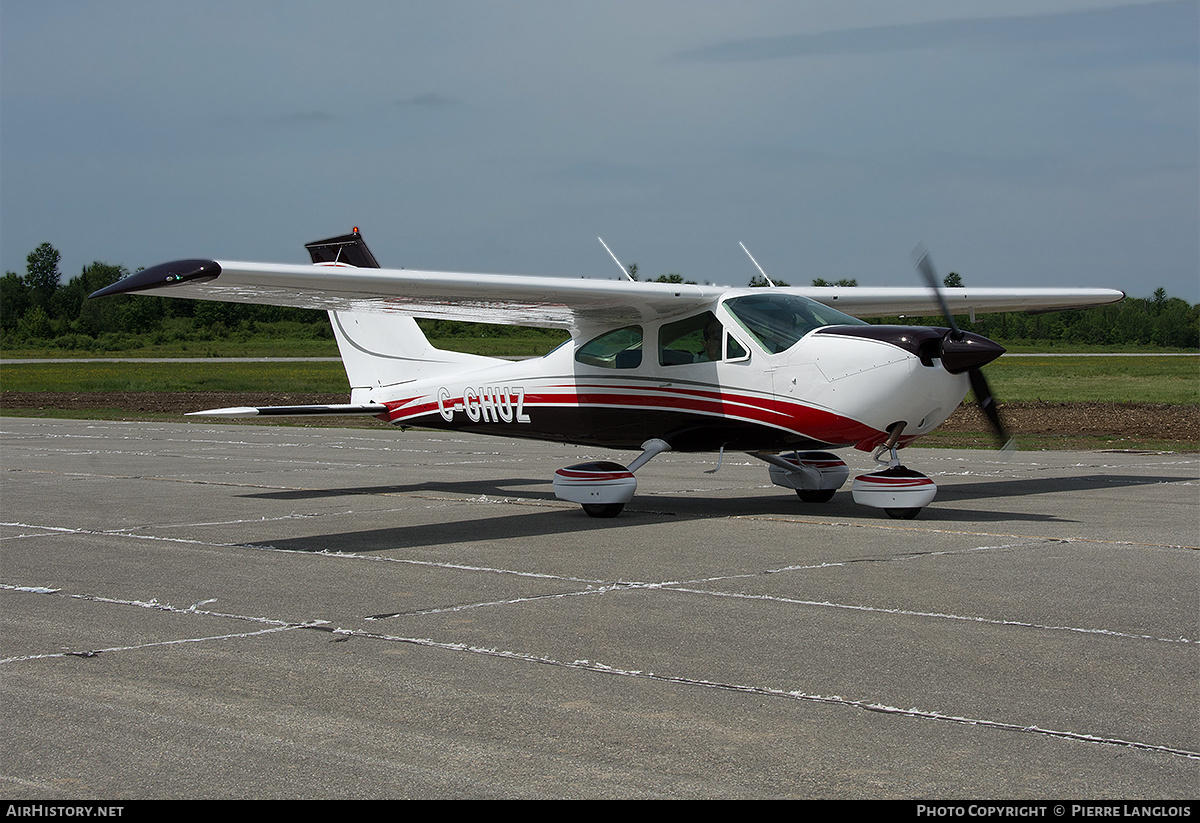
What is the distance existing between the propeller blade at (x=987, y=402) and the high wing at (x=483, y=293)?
223cm

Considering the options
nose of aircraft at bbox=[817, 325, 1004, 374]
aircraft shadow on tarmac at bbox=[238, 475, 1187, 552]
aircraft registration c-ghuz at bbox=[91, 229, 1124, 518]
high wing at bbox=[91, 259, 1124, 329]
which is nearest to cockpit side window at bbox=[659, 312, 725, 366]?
aircraft registration c-ghuz at bbox=[91, 229, 1124, 518]

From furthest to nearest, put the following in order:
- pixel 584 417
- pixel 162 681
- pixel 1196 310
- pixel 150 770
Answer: pixel 1196 310 → pixel 584 417 → pixel 162 681 → pixel 150 770

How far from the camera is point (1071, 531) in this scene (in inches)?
420

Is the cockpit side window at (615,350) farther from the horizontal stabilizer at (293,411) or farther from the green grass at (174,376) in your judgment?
the green grass at (174,376)

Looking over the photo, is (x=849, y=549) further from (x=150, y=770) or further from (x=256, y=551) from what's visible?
(x=150, y=770)

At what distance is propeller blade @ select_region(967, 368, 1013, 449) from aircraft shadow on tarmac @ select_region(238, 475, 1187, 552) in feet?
2.57

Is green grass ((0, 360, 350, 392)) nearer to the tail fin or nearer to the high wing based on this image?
the tail fin

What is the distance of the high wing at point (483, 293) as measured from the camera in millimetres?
9523

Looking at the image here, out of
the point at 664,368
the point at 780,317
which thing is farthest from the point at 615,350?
the point at 780,317

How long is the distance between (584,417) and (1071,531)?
5.27 m

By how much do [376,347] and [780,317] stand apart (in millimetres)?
5991

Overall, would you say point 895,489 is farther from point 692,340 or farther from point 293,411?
point 293,411

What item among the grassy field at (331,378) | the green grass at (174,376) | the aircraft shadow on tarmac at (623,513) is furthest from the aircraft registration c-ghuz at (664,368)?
the green grass at (174,376)

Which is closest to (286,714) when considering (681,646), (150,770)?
(150,770)
